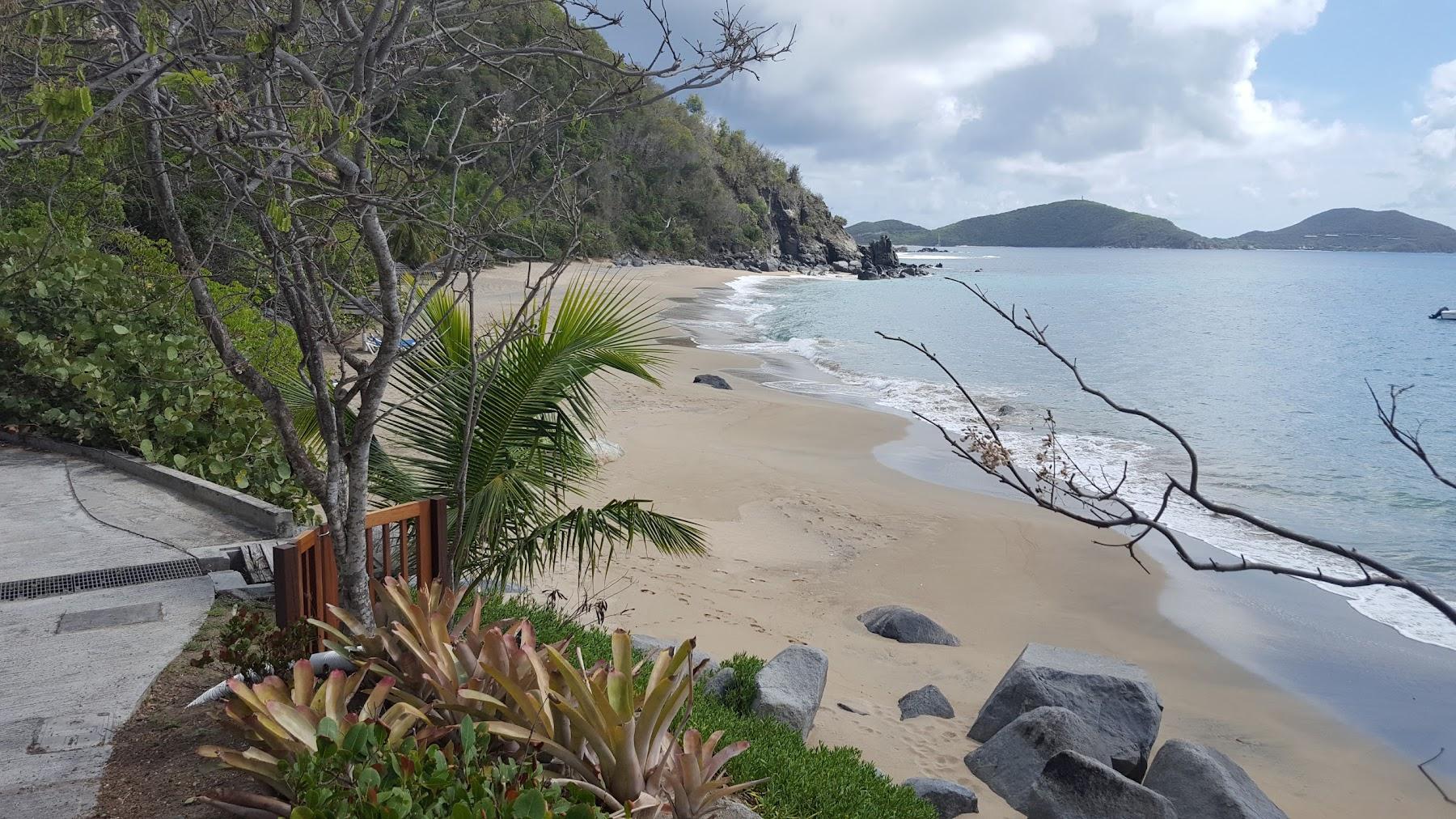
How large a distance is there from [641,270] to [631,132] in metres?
11.3

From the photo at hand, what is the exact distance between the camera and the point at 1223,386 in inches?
1066

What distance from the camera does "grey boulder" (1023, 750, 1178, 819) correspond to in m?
5.11

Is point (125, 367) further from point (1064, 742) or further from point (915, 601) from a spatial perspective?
point (1064, 742)

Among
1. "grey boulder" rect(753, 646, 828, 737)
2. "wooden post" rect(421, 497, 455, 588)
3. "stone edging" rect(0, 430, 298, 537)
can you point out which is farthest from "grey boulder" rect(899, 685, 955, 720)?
"stone edging" rect(0, 430, 298, 537)

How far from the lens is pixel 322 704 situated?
11.2 ft

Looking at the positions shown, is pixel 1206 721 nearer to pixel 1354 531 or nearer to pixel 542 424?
pixel 542 424

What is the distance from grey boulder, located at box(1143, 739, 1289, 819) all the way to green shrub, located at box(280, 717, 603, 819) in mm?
3936

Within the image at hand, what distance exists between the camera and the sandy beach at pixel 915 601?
6621 millimetres

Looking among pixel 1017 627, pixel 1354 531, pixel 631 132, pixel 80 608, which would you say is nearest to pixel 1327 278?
pixel 631 132

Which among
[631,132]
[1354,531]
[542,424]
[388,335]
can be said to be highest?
[631,132]

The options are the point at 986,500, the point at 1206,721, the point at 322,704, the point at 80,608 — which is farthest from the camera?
the point at 986,500

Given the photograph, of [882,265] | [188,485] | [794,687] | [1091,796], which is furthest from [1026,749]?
[882,265]

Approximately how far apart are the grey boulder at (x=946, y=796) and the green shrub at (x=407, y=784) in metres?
2.79

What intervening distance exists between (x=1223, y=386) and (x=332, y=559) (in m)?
27.2
